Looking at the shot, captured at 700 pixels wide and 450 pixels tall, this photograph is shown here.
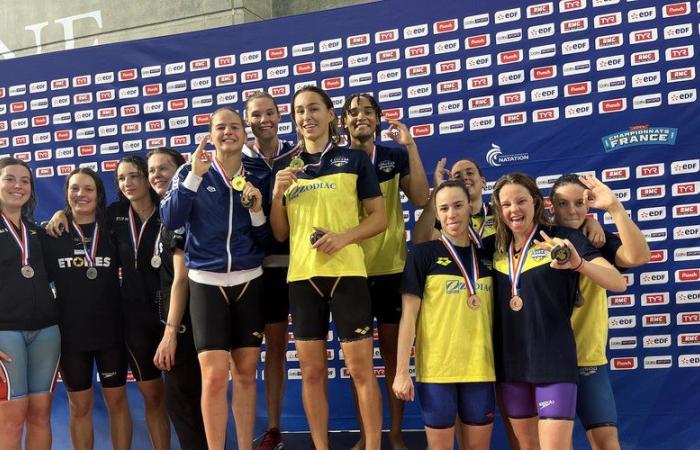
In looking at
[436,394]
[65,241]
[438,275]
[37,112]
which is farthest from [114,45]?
[436,394]

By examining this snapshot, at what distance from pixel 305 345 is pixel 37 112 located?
355cm

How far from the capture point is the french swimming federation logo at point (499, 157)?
161 inches

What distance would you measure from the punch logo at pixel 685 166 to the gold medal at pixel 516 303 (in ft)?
6.33

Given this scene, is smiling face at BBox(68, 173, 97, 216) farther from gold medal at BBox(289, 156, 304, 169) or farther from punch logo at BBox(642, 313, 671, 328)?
punch logo at BBox(642, 313, 671, 328)

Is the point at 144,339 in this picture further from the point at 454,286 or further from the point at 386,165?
the point at 454,286

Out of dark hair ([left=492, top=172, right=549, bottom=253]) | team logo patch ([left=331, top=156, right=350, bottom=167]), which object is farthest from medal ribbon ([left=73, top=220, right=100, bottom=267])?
dark hair ([left=492, top=172, right=549, bottom=253])

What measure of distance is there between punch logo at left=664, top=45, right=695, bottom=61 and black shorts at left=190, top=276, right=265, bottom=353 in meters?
2.90

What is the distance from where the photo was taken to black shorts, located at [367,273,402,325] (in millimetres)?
3270

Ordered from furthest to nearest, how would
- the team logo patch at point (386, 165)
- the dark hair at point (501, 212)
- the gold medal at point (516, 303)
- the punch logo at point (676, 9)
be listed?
the punch logo at point (676, 9)
the team logo patch at point (386, 165)
the dark hair at point (501, 212)
the gold medal at point (516, 303)

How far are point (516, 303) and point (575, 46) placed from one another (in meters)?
2.18

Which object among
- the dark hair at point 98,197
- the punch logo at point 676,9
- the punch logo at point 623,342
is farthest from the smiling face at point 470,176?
the dark hair at point 98,197

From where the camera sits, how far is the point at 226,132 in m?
2.96

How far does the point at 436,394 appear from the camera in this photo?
8.71 ft

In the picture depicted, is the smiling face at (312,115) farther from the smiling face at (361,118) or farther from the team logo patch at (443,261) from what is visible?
the team logo patch at (443,261)
